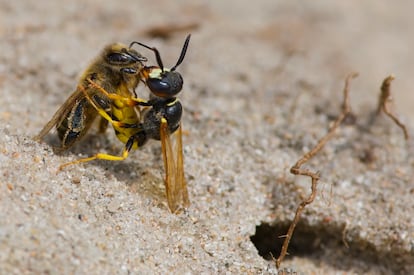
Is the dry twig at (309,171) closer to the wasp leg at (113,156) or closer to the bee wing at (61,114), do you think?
the wasp leg at (113,156)

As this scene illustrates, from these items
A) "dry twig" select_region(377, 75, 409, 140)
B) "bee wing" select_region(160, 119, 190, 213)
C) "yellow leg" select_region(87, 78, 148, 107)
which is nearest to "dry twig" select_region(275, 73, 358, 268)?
"dry twig" select_region(377, 75, 409, 140)

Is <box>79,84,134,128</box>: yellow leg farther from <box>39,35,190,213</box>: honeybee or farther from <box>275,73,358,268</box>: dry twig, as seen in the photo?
<box>275,73,358,268</box>: dry twig

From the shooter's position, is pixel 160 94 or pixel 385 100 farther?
pixel 385 100

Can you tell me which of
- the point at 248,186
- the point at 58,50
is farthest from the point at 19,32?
the point at 248,186

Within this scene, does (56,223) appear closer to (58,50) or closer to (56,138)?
(56,138)

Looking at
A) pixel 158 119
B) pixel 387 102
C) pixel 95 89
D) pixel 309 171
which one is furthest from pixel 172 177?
pixel 387 102

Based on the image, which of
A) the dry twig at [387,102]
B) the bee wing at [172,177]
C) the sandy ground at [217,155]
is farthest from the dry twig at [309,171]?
the bee wing at [172,177]

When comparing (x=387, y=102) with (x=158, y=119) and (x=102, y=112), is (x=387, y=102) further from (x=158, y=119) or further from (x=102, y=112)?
(x=102, y=112)
